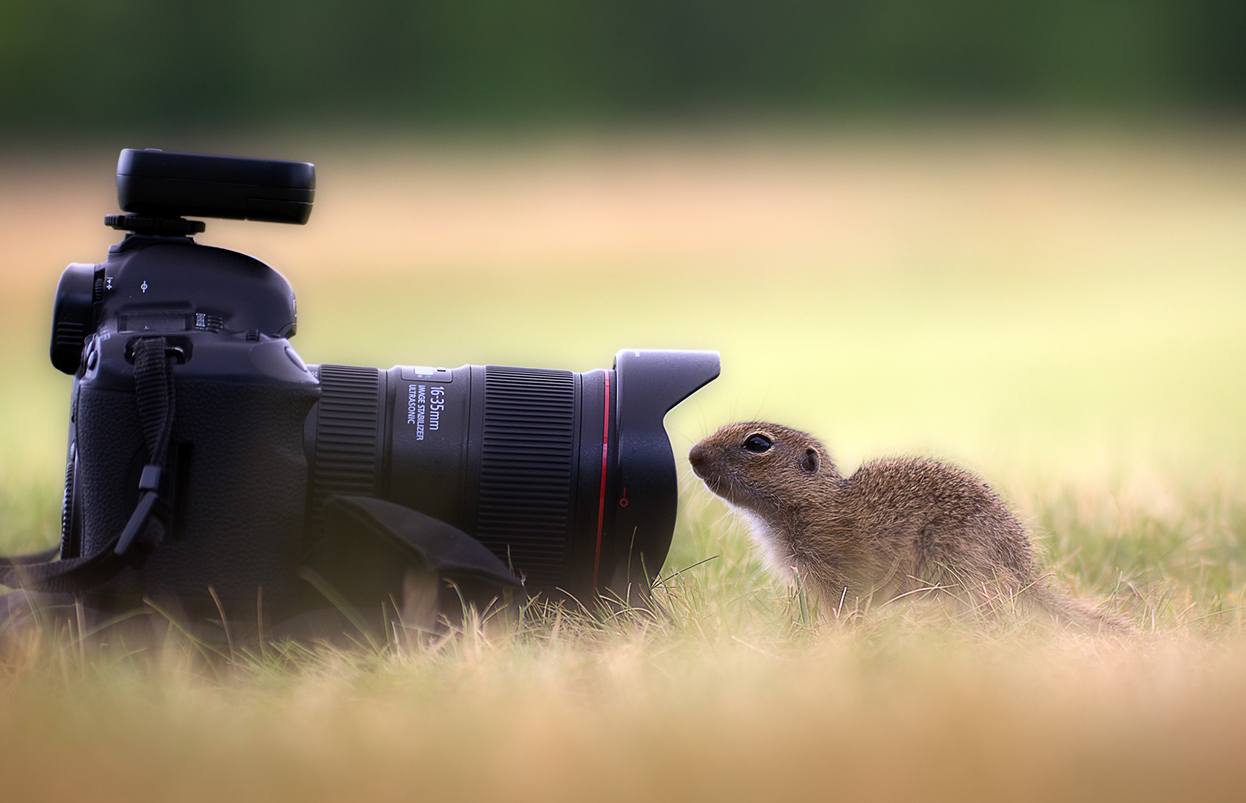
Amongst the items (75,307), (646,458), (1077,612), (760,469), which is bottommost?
(1077,612)

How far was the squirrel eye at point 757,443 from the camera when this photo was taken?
9.53ft

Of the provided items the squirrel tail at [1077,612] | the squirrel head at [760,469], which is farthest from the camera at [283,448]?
the squirrel tail at [1077,612]

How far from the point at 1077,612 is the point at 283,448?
66.7 inches

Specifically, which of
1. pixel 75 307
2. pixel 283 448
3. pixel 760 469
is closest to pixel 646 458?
pixel 760 469

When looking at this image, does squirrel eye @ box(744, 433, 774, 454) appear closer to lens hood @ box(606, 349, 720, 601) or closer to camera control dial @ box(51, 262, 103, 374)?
lens hood @ box(606, 349, 720, 601)

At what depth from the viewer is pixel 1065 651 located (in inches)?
78.7

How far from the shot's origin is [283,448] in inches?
83.7

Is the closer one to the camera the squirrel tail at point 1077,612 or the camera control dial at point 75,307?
the camera control dial at point 75,307

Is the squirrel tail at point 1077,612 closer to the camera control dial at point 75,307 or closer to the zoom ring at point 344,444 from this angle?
the zoom ring at point 344,444

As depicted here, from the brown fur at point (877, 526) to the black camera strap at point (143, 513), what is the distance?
1.34 m

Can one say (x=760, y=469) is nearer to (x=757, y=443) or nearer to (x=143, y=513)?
(x=757, y=443)

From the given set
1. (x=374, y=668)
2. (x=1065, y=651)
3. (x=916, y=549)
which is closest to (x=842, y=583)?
(x=916, y=549)

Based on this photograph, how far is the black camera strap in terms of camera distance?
77.5 inches

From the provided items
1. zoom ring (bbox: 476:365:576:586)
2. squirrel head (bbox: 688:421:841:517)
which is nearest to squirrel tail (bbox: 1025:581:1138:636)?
squirrel head (bbox: 688:421:841:517)
